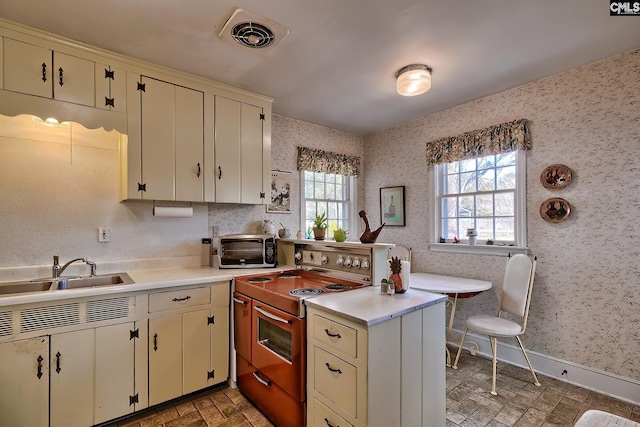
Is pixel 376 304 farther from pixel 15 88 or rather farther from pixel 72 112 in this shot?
pixel 15 88

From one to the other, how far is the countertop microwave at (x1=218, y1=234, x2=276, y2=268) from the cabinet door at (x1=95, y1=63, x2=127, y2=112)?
1330 mm

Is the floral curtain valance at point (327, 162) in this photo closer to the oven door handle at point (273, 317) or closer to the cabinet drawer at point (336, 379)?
the oven door handle at point (273, 317)

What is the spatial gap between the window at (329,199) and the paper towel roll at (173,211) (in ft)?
4.79

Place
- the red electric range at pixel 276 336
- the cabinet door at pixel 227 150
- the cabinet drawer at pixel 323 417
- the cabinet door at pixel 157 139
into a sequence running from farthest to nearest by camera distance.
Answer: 1. the cabinet door at pixel 227 150
2. the cabinet door at pixel 157 139
3. the red electric range at pixel 276 336
4. the cabinet drawer at pixel 323 417

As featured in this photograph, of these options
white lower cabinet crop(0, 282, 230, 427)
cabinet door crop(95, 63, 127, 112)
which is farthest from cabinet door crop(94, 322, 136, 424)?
cabinet door crop(95, 63, 127, 112)

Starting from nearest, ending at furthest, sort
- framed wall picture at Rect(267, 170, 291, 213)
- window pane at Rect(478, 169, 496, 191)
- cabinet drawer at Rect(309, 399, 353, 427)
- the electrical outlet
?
cabinet drawer at Rect(309, 399, 353, 427) < the electrical outlet < window pane at Rect(478, 169, 496, 191) < framed wall picture at Rect(267, 170, 291, 213)

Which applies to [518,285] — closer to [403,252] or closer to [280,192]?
[403,252]

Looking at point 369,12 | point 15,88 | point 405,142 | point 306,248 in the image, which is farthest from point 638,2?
point 15,88

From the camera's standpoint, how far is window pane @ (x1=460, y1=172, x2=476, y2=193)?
3.32 m

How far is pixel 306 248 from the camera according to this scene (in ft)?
9.13

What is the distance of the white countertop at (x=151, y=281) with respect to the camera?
174 cm

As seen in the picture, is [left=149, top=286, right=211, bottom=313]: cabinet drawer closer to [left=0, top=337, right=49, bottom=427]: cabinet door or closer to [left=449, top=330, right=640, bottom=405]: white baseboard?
[left=0, top=337, right=49, bottom=427]: cabinet door

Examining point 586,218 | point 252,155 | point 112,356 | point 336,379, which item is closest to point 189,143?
point 252,155

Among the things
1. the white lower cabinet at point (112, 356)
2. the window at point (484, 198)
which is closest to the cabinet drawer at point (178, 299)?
the white lower cabinet at point (112, 356)
